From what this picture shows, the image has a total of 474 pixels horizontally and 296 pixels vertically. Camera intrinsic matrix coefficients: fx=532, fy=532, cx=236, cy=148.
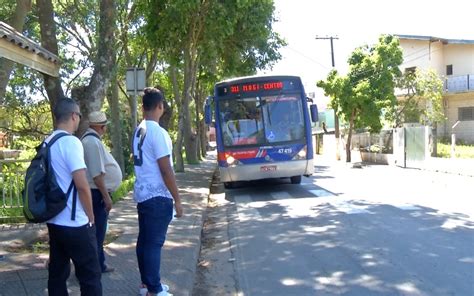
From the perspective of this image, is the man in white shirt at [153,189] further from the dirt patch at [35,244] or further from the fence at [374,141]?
the fence at [374,141]

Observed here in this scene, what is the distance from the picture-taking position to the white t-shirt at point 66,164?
3.96 meters

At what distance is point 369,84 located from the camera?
27.3 m

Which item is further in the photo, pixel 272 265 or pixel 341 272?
pixel 272 265

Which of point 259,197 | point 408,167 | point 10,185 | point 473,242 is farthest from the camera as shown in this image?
point 408,167

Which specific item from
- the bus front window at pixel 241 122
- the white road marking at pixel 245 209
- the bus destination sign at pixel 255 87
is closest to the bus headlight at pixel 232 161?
the bus front window at pixel 241 122

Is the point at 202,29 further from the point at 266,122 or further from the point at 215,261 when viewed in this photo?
the point at 215,261

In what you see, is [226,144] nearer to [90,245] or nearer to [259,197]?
[259,197]

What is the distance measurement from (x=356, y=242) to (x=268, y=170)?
6.74 m

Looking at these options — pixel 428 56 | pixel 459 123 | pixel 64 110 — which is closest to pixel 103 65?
pixel 64 110

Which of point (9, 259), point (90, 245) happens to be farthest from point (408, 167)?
point (90, 245)

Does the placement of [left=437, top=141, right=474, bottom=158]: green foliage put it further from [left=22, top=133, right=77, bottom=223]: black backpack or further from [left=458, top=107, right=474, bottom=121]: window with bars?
[left=22, top=133, right=77, bottom=223]: black backpack

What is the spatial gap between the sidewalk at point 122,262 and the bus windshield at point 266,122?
168 inches

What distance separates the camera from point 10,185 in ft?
33.9

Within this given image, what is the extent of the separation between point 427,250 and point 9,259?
215 inches
